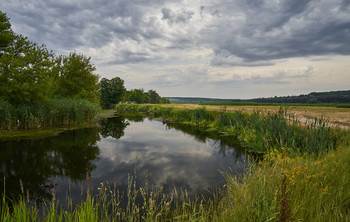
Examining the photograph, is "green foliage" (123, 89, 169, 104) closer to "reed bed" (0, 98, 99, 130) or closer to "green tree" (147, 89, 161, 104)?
"green tree" (147, 89, 161, 104)

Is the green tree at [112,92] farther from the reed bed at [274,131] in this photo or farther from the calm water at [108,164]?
the calm water at [108,164]

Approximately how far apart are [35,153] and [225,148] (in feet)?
38.9

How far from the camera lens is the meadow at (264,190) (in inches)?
A: 131

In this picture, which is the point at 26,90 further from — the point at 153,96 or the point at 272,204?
the point at 153,96

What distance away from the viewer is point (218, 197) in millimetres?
6160

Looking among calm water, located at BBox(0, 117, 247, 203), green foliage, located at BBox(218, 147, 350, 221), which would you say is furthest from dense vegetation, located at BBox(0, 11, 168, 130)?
green foliage, located at BBox(218, 147, 350, 221)

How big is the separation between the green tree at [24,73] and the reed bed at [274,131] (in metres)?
17.8

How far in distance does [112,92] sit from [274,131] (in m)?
75.2

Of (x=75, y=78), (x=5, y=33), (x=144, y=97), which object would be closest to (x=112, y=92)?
(x=144, y=97)

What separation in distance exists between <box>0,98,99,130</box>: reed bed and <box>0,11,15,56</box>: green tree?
5858 mm

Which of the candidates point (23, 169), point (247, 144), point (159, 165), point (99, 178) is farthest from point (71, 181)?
point (247, 144)

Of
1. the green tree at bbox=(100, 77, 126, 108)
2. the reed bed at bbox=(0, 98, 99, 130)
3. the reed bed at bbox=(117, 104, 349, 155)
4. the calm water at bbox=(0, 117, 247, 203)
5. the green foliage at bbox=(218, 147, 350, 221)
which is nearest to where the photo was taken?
the green foliage at bbox=(218, 147, 350, 221)

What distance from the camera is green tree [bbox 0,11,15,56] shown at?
17.2m

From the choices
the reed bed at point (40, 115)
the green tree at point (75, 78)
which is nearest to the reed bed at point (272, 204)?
the reed bed at point (40, 115)
